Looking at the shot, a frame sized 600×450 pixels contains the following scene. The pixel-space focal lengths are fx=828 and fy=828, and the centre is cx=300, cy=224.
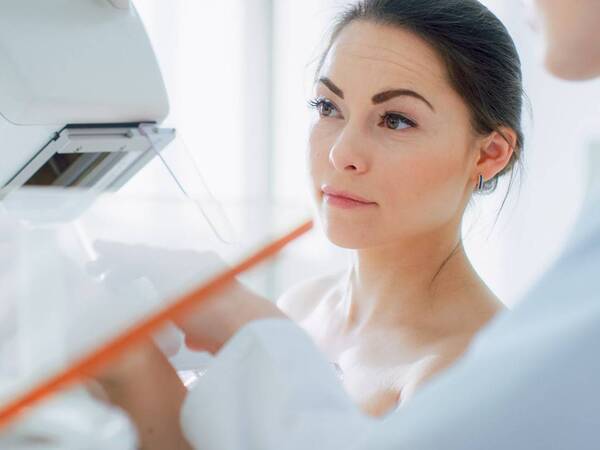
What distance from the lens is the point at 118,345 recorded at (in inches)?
18.7

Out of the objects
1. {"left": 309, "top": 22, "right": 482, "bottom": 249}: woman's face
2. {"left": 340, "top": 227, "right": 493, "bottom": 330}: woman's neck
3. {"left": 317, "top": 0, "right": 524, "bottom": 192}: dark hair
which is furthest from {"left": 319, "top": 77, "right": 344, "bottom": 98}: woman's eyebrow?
{"left": 340, "top": 227, "right": 493, "bottom": 330}: woman's neck

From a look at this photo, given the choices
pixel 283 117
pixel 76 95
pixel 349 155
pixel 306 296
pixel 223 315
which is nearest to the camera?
pixel 223 315

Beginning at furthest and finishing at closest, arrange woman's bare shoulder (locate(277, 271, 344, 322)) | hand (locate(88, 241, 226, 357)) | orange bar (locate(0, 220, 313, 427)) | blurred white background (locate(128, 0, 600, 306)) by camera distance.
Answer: blurred white background (locate(128, 0, 600, 306)) → woman's bare shoulder (locate(277, 271, 344, 322)) → hand (locate(88, 241, 226, 357)) → orange bar (locate(0, 220, 313, 427))

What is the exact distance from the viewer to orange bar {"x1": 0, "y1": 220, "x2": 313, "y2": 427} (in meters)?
0.45

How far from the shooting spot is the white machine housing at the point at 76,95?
76cm

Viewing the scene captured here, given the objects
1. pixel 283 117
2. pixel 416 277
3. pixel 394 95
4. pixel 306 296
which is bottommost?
pixel 283 117

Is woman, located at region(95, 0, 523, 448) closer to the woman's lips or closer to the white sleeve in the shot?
the woman's lips

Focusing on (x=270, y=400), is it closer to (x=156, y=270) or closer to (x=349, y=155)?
(x=156, y=270)

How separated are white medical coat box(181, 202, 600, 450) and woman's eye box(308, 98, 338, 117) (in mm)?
691

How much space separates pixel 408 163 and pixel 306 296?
433mm

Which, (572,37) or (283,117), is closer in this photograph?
(572,37)

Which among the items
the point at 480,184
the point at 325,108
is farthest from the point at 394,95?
the point at 480,184

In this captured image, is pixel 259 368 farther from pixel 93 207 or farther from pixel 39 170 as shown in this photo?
pixel 39 170

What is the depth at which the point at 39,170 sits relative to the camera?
877mm
